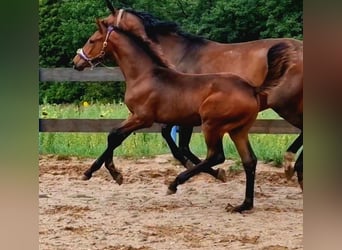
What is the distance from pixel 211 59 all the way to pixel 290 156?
482mm

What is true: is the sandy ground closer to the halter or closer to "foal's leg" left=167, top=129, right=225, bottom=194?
"foal's leg" left=167, top=129, right=225, bottom=194

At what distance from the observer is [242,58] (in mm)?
2221

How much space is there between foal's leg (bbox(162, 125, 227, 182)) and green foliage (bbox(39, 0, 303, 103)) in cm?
25

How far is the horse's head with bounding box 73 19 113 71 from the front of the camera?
228 cm

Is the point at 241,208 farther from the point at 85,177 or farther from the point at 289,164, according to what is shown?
the point at 85,177

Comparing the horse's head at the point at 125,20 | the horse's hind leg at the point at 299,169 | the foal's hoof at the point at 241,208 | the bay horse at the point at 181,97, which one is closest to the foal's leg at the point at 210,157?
the bay horse at the point at 181,97

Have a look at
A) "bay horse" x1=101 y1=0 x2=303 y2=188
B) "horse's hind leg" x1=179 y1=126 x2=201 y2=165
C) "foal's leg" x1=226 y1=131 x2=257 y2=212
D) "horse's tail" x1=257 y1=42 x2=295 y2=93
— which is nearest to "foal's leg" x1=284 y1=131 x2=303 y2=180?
"bay horse" x1=101 y1=0 x2=303 y2=188

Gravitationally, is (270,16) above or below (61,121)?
above

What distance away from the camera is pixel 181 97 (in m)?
2.27

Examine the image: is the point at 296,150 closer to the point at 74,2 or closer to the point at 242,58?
the point at 242,58

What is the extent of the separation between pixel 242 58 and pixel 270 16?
7.8 inches
